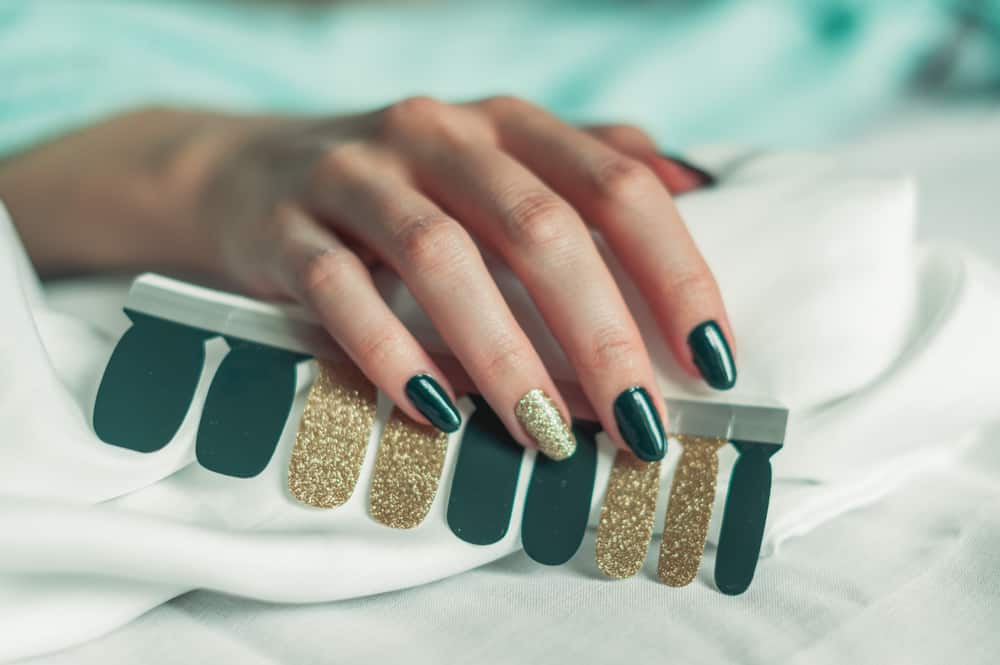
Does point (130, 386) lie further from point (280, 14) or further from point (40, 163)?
point (280, 14)

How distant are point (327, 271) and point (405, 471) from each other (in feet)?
0.55

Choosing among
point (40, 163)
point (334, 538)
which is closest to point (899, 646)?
point (334, 538)

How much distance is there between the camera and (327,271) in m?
0.67

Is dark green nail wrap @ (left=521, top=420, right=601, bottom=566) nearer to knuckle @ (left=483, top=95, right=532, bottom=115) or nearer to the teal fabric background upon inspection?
knuckle @ (left=483, top=95, right=532, bottom=115)

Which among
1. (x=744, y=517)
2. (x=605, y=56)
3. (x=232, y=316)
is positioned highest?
(x=232, y=316)

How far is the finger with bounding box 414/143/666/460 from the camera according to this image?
23.5 inches

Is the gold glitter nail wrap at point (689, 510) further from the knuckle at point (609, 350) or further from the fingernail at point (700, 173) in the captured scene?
the fingernail at point (700, 173)

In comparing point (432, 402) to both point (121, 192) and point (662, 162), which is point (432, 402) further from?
point (121, 192)

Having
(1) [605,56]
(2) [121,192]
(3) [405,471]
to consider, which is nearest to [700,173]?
(3) [405,471]

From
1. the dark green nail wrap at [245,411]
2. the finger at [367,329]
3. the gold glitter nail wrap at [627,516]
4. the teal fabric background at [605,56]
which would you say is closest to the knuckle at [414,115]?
the finger at [367,329]

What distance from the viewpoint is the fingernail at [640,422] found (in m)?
0.59

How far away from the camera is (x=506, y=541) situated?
597mm

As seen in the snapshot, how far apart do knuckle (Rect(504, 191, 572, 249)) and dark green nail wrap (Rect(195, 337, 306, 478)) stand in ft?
0.61

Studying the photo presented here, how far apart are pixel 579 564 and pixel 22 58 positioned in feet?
3.65
